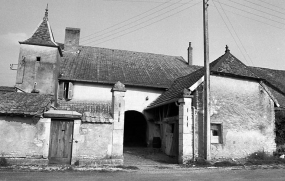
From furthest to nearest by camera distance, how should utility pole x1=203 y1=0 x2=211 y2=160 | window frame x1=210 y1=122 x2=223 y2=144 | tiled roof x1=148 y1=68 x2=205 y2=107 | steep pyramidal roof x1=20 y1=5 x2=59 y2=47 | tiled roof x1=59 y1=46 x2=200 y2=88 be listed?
tiled roof x1=59 y1=46 x2=200 y2=88 → steep pyramidal roof x1=20 y1=5 x2=59 y2=47 → tiled roof x1=148 y1=68 x2=205 y2=107 → window frame x1=210 y1=122 x2=223 y2=144 → utility pole x1=203 y1=0 x2=211 y2=160

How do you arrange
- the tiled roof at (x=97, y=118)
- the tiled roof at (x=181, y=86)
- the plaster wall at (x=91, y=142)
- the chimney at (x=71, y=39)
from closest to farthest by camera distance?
1. the plaster wall at (x=91, y=142)
2. the tiled roof at (x=97, y=118)
3. the tiled roof at (x=181, y=86)
4. the chimney at (x=71, y=39)

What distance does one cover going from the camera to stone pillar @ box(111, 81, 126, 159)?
33.8 ft

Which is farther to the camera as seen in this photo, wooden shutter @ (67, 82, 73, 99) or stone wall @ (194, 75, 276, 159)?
wooden shutter @ (67, 82, 73, 99)

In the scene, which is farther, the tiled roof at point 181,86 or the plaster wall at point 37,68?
the plaster wall at point 37,68

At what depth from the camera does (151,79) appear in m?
17.6

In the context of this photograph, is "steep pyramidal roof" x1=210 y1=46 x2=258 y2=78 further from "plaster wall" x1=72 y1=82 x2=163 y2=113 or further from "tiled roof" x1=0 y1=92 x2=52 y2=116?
"tiled roof" x1=0 y1=92 x2=52 y2=116

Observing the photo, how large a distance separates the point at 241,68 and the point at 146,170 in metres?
8.20

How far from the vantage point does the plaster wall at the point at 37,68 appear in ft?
44.2

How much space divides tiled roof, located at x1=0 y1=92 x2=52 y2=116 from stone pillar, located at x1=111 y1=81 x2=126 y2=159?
10.0 ft

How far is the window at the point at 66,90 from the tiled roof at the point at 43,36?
281cm

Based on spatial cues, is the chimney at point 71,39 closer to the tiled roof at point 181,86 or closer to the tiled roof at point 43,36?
the tiled roof at point 43,36

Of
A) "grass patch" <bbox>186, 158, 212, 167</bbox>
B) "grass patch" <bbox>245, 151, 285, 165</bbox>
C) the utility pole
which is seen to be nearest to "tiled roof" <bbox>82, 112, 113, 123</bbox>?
"grass patch" <bbox>186, 158, 212, 167</bbox>

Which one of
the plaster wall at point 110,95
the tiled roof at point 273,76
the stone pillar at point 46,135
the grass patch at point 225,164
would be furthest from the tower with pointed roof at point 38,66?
the tiled roof at point 273,76

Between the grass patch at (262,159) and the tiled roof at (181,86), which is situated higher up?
the tiled roof at (181,86)
